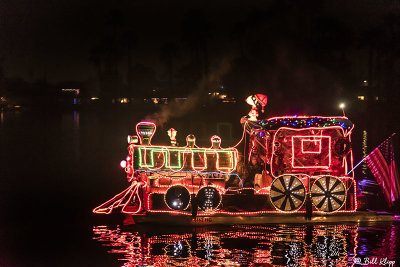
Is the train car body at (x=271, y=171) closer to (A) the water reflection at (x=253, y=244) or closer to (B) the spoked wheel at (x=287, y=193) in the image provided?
(B) the spoked wheel at (x=287, y=193)

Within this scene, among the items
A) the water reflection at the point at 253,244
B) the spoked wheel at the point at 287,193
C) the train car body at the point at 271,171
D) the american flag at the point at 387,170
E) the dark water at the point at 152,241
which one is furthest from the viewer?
the american flag at the point at 387,170

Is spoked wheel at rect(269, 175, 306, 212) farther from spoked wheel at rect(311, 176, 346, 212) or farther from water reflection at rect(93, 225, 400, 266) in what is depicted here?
water reflection at rect(93, 225, 400, 266)

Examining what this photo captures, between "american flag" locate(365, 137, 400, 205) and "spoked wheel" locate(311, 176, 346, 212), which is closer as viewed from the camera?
"spoked wheel" locate(311, 176, 346, 212)

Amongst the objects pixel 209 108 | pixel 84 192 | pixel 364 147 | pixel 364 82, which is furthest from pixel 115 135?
pixel 364 82

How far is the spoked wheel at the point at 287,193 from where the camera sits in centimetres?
1512

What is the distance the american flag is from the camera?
15531 millimetres

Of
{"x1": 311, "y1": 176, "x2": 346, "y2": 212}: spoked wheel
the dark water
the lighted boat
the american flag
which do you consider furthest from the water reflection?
the american flag

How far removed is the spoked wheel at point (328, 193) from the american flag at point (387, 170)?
1.57m

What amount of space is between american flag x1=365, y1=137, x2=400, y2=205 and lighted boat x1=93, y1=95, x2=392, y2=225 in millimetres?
941

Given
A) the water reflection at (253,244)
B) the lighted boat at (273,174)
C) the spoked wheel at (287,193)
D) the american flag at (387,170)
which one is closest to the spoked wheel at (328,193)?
the lighted boat at (273,174)

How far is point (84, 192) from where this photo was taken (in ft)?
79.4

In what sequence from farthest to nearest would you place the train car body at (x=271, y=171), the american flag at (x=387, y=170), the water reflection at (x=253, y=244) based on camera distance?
the american flag at (x=387, y=170) < the train car body at (x=271, y=171) < the water reflection at (x=253, y=244)

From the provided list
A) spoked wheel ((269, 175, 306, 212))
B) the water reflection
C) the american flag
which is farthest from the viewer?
the american flag

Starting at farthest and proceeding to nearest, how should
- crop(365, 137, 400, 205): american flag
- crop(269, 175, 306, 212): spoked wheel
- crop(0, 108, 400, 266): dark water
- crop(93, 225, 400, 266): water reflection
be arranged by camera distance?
crop(365, 137, 400, 205): american flag < crop(269, 175, 306, 212): spoked wheel < crop(0, 108, 400, 266): dark water < crop(93, 225, 400, 266): water reflection
